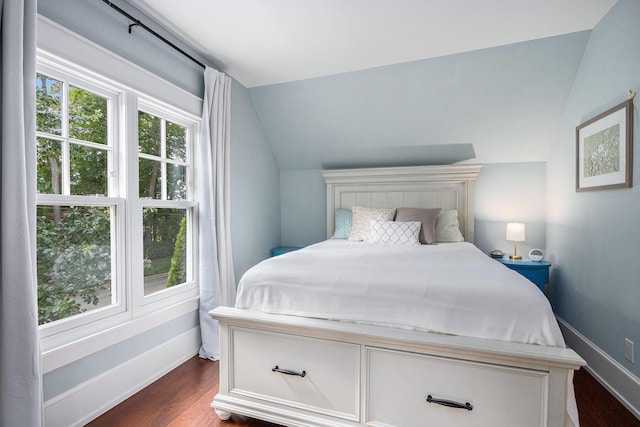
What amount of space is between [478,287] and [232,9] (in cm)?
220

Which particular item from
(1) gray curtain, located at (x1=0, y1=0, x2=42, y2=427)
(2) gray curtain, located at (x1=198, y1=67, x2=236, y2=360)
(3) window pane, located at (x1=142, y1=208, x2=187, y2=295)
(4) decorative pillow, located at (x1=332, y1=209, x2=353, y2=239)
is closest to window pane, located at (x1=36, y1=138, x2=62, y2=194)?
(1) gray curtain, located at (x1=0, y1=0, x2=42, y2=427)

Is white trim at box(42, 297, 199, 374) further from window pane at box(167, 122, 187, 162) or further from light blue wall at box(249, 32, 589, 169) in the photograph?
light blue wall at box(249, 32, 589, 169)

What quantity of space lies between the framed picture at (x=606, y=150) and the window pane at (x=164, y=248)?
308cm

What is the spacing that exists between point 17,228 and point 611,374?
3.35 metres

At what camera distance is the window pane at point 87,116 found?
172 centimetres

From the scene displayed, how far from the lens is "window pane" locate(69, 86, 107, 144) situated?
67.8 inches

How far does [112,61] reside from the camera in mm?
1823

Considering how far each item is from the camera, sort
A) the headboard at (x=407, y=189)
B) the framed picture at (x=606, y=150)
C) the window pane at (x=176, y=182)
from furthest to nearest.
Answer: the headboard at (x=407, y=189)
the window pane at (x=176, y=182)
the framed picture at (x=606, y=150)

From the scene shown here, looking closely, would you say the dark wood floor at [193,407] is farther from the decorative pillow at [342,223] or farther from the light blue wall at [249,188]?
the decorative pillow at [342,223]

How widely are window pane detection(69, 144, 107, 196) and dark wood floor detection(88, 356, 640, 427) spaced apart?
1.28 meters

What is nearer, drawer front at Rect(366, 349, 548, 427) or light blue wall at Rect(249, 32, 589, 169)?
drawer front at Rect(366, 349, 548, 427)

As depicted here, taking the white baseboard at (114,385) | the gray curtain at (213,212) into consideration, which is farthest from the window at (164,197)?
the white baseboard at (114,385)

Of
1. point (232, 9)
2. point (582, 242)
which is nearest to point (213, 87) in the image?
point (232, 9)

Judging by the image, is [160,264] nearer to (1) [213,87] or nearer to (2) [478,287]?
(1) [213,87]
